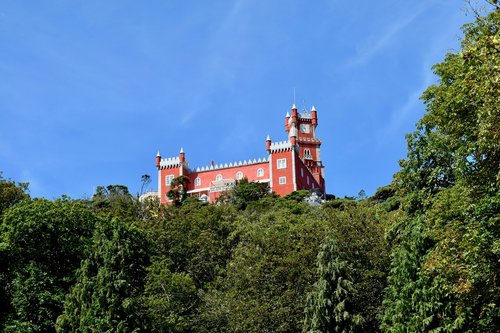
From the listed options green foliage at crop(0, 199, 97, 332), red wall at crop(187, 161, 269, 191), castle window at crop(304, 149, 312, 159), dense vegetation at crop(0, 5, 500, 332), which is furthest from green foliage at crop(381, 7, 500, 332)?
castle window at crop(304, 149, 312, 159)

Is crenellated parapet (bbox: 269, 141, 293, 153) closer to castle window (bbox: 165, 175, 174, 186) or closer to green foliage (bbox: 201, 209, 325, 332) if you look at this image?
castle window (bbox: 165, 175, 174, 186)

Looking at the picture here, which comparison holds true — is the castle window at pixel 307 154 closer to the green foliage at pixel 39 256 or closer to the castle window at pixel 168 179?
the castle window at pixel 168 179

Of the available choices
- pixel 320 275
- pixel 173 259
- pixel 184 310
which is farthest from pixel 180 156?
pixel 320 275

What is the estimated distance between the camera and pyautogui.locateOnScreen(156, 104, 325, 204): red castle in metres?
78.8

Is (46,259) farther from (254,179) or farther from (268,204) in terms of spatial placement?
(254,179)

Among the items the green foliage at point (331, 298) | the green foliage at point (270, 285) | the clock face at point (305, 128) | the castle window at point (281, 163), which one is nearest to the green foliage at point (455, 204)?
the green foliage at point (331, 298)

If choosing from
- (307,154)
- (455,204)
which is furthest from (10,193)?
(307,154)

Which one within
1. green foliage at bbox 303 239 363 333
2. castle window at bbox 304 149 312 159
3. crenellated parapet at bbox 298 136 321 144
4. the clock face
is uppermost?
the clock face

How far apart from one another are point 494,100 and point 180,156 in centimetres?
7307

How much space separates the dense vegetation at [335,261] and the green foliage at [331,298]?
6cm

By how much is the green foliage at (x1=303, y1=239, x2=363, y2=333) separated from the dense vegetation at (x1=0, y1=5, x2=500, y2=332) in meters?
0.06

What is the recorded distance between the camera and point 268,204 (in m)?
68.2

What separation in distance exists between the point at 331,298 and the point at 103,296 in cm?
879

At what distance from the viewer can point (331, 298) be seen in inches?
996
